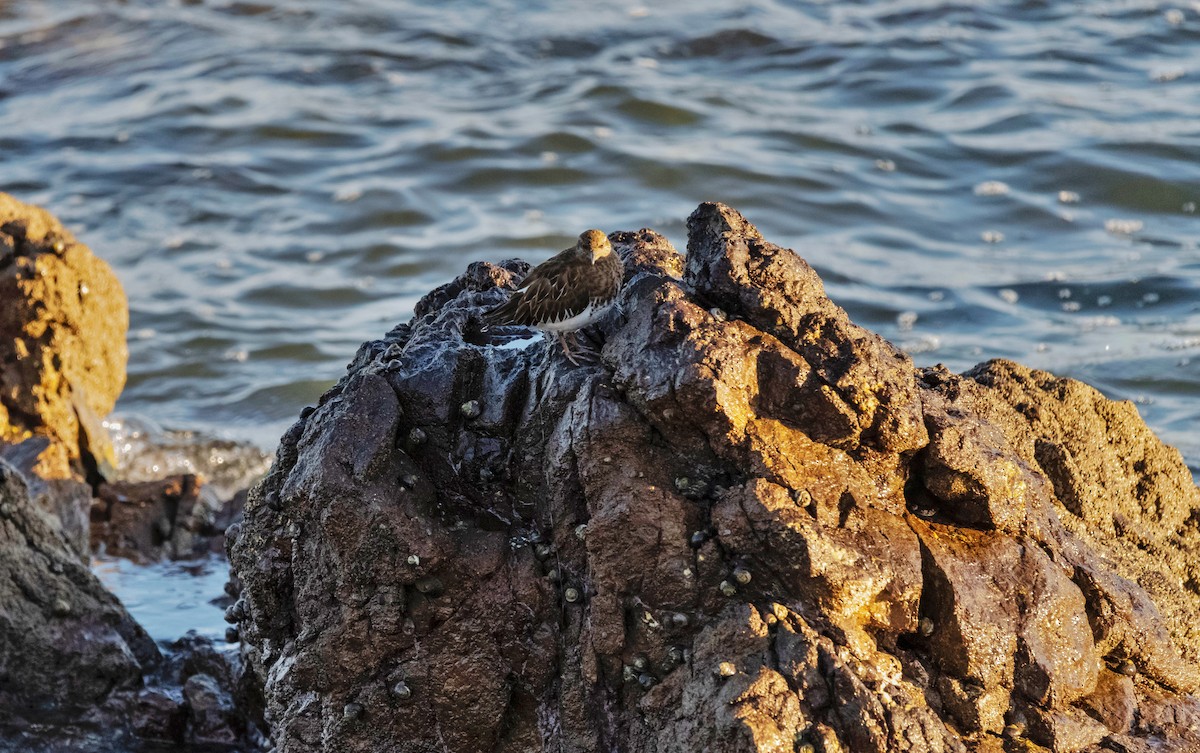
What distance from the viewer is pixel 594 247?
4395mm

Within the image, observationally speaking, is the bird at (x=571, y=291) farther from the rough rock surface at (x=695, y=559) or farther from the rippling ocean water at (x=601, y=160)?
the rippling ocean water at (x=601, y=160)

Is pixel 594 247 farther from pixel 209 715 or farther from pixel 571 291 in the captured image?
pixel 209 715

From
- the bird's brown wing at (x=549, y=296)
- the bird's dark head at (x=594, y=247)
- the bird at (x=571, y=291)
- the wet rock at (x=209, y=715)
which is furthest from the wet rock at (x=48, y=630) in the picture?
the bird's dark head at (x=594, y=247)

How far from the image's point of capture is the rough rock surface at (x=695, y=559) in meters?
3.64

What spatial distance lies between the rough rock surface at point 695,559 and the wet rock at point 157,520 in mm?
3265

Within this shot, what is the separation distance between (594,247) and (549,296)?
25 centimetres

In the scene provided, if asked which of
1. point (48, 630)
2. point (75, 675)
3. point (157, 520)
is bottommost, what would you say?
point (157, 520)

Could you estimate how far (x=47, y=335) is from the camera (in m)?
7.86

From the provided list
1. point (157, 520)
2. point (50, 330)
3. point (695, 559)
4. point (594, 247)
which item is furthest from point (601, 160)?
point (695, 559)

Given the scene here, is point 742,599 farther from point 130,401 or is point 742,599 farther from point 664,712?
point 130,401

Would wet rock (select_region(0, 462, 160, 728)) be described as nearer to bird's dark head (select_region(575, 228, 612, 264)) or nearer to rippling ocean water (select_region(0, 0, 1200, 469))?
bird's dark head (select_region(575, 228, 612, 264))

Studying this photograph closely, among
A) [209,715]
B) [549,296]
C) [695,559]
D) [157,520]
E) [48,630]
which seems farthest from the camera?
[157,520]

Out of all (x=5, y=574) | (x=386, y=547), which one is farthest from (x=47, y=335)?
(x=386, y=547)

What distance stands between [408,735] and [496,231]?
9501 millimetres
